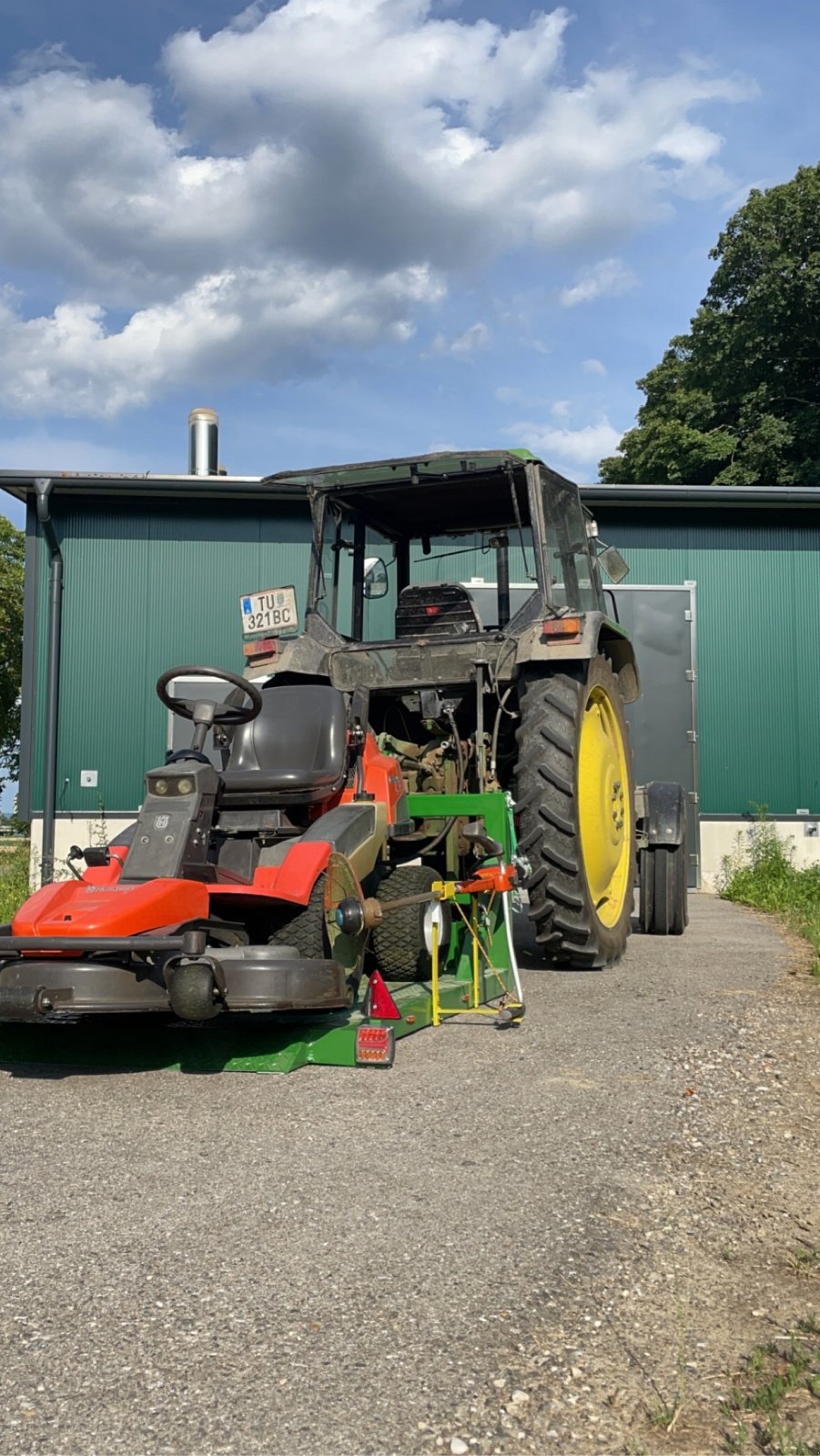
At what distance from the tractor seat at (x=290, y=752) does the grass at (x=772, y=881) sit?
429 cm

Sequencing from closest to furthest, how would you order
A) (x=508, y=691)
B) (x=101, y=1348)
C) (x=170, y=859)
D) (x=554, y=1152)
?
(x=101, y=1348) → (x=554, y=1152) → (x=170, y=859) → (x=508, y=691)

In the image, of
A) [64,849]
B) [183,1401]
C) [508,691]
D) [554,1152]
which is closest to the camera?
[183,1401]

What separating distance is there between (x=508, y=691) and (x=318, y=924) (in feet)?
7.40

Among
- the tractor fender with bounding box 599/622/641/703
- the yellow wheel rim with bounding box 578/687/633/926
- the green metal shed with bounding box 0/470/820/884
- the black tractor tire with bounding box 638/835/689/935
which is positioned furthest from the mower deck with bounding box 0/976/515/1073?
the green metal shed with bounding box 0/470/820/884

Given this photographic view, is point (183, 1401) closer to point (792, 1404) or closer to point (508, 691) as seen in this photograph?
point (792, 1404)

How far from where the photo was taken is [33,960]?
13.1 ft

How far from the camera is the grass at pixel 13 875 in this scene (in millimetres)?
8883

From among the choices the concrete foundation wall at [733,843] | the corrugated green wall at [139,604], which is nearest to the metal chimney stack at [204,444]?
the corrugated green wall at [139,604]

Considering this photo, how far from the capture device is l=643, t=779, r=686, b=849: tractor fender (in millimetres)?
7945

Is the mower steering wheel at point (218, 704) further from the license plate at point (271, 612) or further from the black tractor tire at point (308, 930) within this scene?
the license plate at point (271, 612)

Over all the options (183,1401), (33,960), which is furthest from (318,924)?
(183,1401)

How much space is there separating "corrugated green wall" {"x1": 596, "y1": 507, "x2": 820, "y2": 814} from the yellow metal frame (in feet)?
25.7

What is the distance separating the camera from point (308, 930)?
174 inches

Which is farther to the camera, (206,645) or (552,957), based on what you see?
(206,645)
